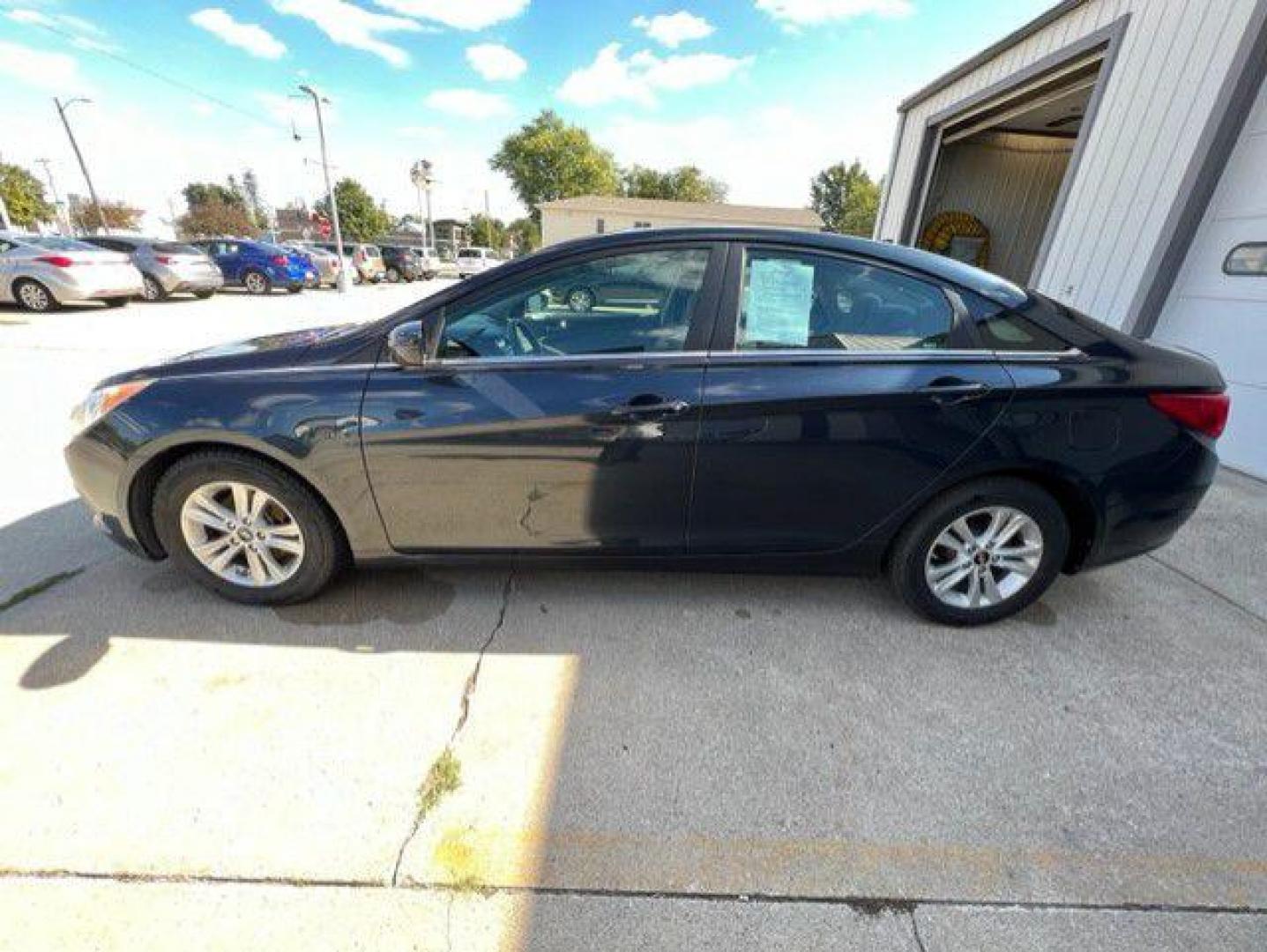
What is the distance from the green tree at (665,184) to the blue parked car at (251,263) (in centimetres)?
5241

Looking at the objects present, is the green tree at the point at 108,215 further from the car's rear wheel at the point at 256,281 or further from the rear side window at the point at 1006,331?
the rear side window at the point at 1006,331

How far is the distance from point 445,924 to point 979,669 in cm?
204

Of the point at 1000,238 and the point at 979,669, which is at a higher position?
the point at 1000,238

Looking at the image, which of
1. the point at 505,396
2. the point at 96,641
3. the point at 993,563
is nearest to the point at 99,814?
→ the point at 96,641

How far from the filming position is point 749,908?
146 centimetres

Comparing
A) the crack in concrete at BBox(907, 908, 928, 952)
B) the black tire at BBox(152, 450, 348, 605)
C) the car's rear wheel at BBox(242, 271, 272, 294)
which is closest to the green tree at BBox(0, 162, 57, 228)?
the car's rear wheel at BBox(242, 271, 272, 294)

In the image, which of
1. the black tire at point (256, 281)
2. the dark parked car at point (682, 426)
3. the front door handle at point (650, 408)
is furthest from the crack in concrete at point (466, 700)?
the black tire at point (256, 281)

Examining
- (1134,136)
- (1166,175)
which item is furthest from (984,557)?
(1134,136)

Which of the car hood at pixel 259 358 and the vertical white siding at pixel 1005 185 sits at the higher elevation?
the vertical white siding at pixel 1005 185

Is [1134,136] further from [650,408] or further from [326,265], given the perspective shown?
[326,265]

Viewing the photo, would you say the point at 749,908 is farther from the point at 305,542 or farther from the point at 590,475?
the point at 305,542

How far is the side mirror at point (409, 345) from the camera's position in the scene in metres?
2.13

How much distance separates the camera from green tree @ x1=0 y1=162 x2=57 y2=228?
41.9 metres

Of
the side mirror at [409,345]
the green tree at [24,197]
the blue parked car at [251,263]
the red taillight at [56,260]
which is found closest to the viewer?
the side mirror at [409,345]
